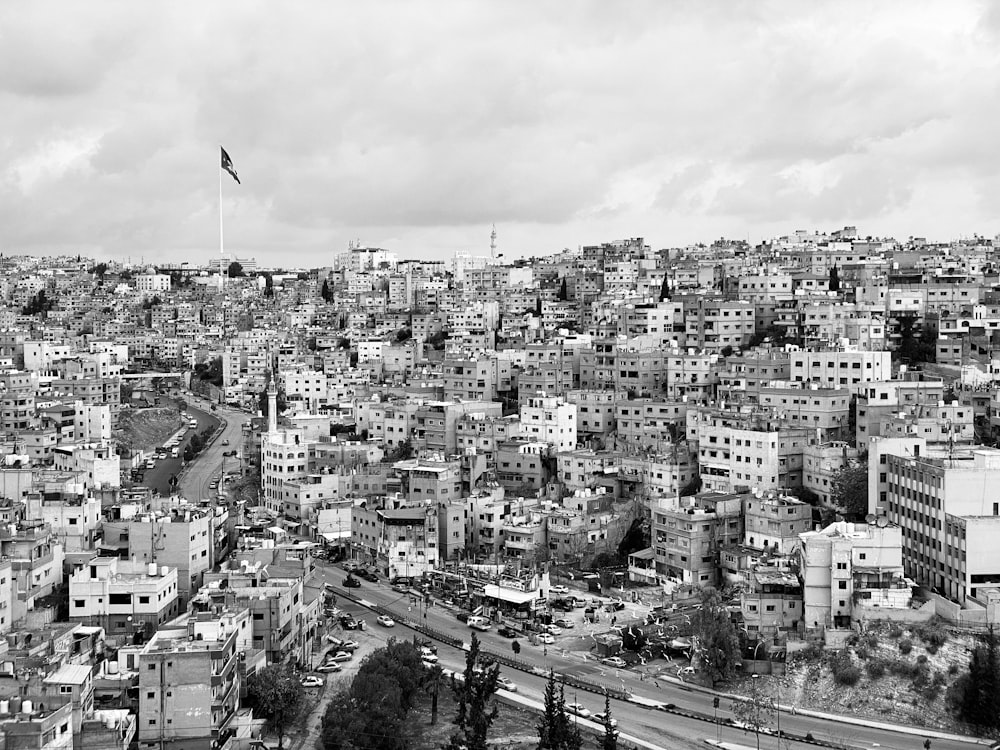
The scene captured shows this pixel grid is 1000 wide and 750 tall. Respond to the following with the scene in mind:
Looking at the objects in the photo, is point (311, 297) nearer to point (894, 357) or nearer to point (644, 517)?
point (894, 357)

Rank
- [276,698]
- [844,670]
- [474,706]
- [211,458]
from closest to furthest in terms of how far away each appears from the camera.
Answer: [474,706] < [276,698] < [844,670] < [211,458]

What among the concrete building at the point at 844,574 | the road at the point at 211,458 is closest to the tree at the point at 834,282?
the road at the point at 211,458

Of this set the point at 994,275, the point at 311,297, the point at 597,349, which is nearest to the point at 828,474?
the point at 597,349

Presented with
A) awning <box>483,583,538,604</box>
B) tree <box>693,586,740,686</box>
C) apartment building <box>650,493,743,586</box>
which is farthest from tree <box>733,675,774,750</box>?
awning <box>483,583,538,604</box>

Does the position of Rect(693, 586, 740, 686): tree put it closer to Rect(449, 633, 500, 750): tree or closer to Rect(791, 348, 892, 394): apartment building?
Rect(449, 633, 500, 750): tree

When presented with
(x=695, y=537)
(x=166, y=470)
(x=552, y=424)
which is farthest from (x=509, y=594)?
(x=166, y=470)

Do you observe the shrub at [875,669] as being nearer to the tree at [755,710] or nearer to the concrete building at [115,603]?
the tree at [755,710]

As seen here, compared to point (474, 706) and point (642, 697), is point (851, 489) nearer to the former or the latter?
point (642, 697)
